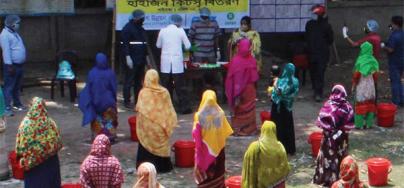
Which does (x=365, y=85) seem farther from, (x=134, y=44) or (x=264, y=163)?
(x=264, y=163)

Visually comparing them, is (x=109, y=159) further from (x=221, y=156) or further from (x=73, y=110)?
(x=73, y=110)

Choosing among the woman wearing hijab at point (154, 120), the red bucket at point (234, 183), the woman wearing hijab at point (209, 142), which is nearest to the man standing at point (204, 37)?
the woman wearing hijab at point (154, 120)

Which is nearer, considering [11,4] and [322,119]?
[322,119]

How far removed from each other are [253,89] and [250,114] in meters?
0.39

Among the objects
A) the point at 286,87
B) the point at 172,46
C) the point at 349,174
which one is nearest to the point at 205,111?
the point at 349,174

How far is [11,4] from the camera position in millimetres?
15242

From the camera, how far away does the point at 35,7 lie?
610 inches

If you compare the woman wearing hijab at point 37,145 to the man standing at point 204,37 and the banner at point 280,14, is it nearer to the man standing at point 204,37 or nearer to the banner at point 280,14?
the man standing at point 204,37

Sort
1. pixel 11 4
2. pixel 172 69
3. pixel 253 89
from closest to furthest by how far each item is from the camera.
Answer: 1. pixel 253 89
2. pixel 172 69
3. pixel 11 4

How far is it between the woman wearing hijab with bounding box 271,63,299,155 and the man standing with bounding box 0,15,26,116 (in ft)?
15.6

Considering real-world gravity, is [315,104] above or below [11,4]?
below

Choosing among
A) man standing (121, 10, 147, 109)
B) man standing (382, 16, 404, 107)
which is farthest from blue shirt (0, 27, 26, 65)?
man standing (382, 16, 404, 107)

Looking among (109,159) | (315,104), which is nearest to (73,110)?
(315,104)

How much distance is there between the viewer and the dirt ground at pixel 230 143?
1099 cm
